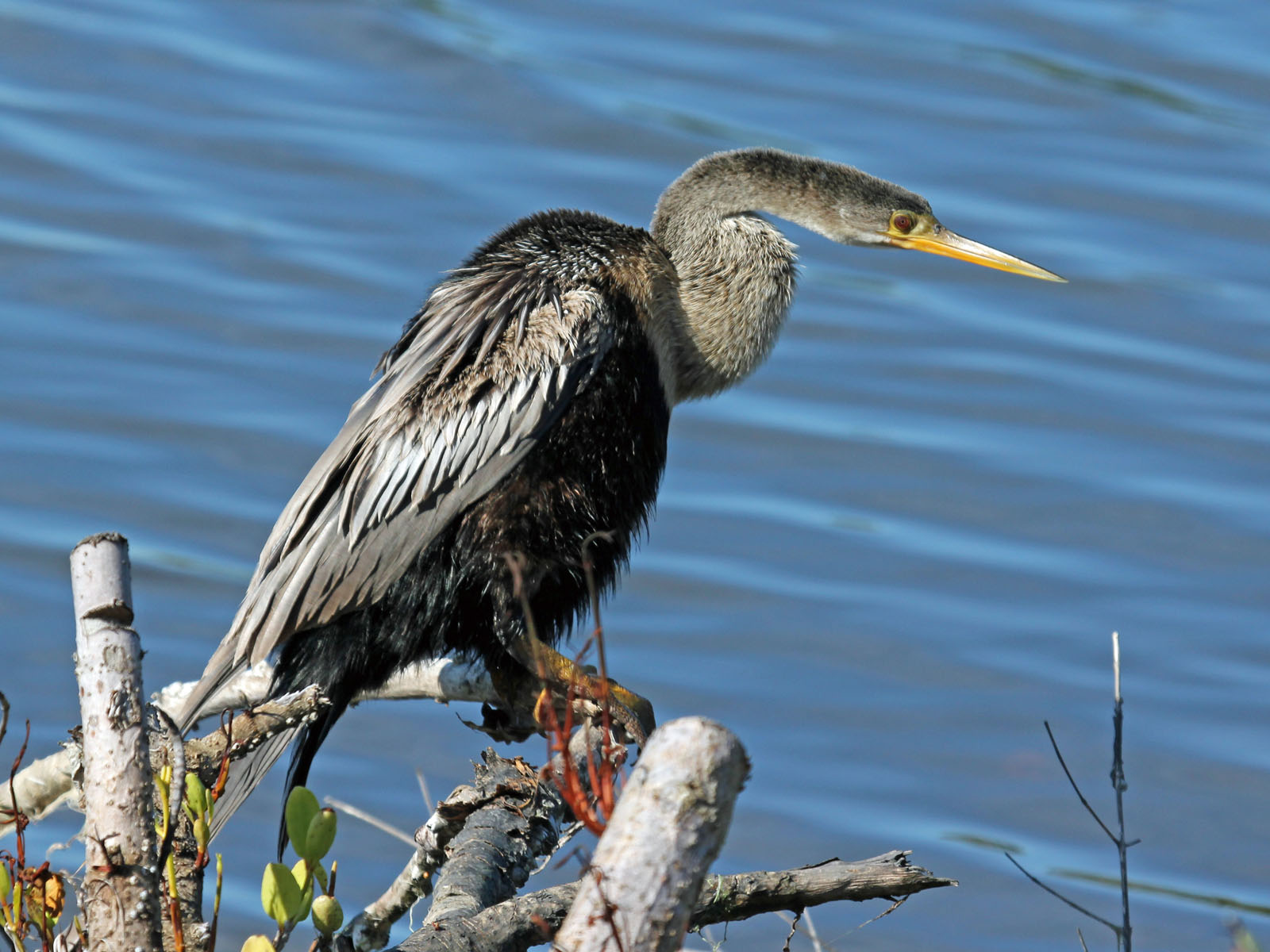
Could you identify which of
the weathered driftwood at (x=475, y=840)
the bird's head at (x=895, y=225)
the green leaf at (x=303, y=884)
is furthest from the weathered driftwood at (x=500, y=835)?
the bird's head at (x=895, y=225)

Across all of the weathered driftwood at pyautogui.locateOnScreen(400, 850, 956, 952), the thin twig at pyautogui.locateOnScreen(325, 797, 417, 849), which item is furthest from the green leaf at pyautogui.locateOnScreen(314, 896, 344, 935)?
the thin twig at pyautogui.locateOnScreen(325, 797, 417, 849)

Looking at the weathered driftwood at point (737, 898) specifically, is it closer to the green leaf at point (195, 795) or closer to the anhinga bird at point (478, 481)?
the green leaf at point (195, 795)

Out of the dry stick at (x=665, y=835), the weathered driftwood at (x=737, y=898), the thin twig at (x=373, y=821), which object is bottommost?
the thin twig at (x=373, y=821)

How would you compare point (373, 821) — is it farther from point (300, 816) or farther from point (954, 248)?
point (954, 248)

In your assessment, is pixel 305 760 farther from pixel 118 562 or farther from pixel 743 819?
pixel 743 819

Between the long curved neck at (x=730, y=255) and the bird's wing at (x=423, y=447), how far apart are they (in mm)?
516

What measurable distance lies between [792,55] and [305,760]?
7430 millimetres

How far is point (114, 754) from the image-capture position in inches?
81.4

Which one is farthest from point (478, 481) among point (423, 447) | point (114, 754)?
point (114, 754)

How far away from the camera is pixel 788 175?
453 cm

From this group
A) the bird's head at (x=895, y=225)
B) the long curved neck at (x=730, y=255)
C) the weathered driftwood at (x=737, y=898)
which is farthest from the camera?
the bird's head at (x=895, y=225)

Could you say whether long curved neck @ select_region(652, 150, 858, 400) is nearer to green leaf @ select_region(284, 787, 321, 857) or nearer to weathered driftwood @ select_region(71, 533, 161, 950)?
green leaf @ select_region(284, 787, 321, 857)

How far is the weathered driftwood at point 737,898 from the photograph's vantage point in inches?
107

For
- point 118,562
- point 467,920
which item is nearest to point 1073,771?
point 467,920
